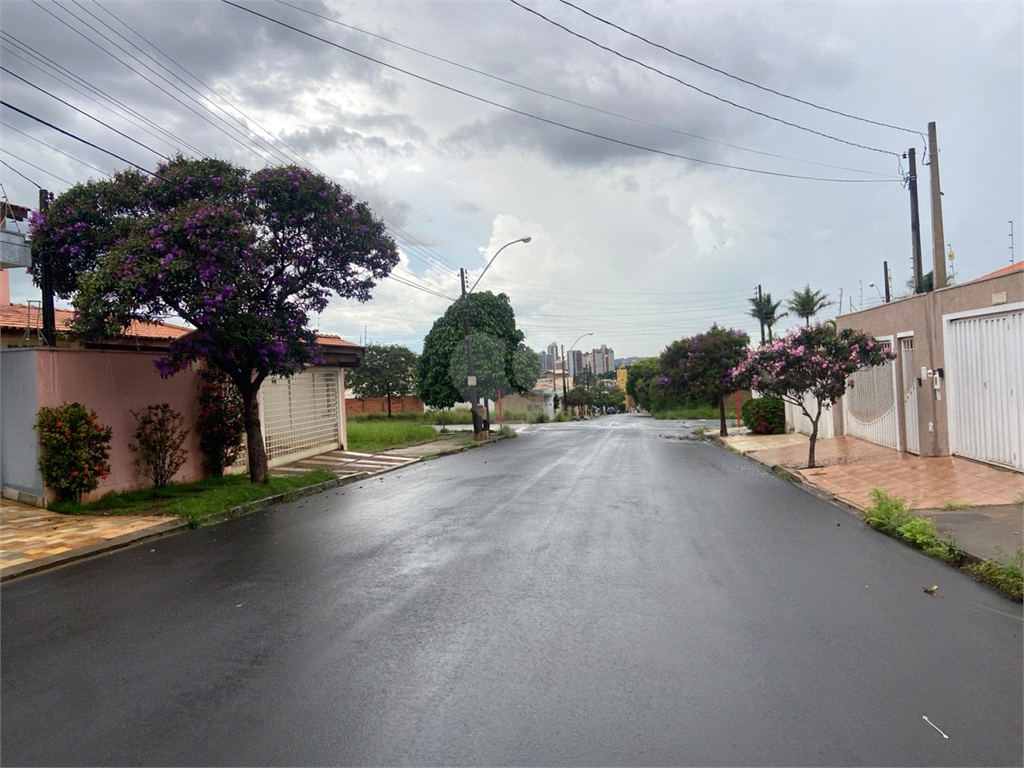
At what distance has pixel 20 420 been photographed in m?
11.6

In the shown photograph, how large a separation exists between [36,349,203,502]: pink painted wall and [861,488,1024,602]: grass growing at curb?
473 inches

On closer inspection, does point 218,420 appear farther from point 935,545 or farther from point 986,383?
point 986,383

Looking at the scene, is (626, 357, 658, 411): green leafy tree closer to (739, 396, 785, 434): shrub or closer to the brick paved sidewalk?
(739, 396, 785, 434): shrub

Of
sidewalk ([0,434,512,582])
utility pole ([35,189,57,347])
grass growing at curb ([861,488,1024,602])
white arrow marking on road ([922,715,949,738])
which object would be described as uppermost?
utility pole ([35,189,57,347])

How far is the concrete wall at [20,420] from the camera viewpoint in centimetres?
1142

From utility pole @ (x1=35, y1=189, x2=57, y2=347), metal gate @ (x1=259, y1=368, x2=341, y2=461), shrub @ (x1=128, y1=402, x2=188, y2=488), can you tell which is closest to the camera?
utility pole @ (x1=35, y1=189, x2=57, y2=347)

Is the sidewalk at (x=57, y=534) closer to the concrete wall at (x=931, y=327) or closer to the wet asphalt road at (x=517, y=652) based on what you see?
the wet asphalt road at (x=517, y=652)

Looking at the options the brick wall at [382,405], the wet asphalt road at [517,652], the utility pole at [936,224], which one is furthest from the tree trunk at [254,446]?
the brick wall at [382,405]

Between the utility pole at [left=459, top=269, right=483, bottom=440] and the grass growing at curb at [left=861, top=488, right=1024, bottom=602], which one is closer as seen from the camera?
the grass growing at curb at [left=861, top=488, right=1024, bottom=602]

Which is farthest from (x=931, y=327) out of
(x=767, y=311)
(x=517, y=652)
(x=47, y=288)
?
(x=767, y=311)

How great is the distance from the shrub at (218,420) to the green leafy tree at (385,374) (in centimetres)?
3944

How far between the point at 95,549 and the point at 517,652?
6554 mm

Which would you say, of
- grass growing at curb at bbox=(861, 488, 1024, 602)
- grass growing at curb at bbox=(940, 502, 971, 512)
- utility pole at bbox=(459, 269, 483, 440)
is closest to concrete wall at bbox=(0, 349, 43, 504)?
grass growing at curb at bbox=(861, 488, 1024, 602)

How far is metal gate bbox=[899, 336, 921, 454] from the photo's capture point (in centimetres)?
1543
